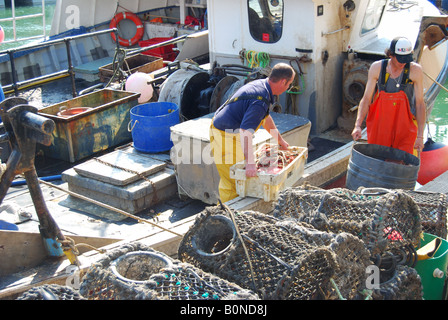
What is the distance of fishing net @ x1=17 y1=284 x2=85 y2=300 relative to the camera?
270 cm

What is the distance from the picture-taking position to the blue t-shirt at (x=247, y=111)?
182 inches

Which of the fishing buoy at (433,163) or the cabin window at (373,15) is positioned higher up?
the cabin window at (373,15)

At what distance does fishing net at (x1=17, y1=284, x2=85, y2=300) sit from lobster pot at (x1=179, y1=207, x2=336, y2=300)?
0.94 meters

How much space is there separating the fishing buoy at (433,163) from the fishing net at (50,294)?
5.20m

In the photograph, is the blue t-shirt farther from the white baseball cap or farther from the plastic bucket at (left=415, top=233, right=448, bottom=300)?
the plastic bucket at (left=415, top=233, right=448, bottom=300)

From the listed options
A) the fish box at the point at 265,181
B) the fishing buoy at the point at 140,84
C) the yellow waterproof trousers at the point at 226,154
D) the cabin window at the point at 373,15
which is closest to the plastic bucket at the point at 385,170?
the fish box at the point at 265,181

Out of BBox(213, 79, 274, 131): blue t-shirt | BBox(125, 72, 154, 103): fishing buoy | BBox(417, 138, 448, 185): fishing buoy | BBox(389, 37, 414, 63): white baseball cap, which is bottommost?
BBox(417, 138, 448, 185): fishing buoy

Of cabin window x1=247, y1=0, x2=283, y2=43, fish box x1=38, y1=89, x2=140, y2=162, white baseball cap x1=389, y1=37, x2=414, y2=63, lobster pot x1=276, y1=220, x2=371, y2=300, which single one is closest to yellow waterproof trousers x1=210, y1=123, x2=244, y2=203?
lobster pot x1=276, y1=220, x2=371, y2=300

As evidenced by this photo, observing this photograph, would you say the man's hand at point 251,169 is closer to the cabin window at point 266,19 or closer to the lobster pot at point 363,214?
the lobster pot at point 363,214

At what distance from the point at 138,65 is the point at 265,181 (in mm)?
6422

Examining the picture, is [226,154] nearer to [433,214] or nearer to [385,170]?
[385,170]

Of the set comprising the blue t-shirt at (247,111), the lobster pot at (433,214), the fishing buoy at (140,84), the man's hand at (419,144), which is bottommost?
the lobster pot at (433,214)
